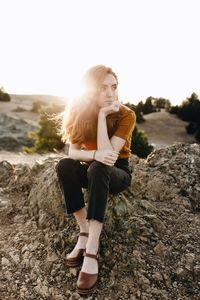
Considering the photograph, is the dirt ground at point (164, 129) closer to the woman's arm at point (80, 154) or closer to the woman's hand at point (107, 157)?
the woman's arm at point (80, 154)

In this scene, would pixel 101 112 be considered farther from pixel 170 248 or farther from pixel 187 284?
pixel 187 284

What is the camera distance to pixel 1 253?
4.61m

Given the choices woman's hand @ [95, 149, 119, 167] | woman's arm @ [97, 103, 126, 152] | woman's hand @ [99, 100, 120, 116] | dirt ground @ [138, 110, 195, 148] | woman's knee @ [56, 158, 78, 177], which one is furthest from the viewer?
dirt ground @ [138, 110, 195, 148]

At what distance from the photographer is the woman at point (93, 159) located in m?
3.67

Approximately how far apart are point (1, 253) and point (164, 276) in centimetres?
208

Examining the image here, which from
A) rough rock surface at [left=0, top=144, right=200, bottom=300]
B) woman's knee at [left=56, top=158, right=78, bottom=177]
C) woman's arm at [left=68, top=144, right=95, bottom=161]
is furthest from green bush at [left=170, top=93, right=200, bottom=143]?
woman's knee at [left=56, top=158, right=78, bottom=177]

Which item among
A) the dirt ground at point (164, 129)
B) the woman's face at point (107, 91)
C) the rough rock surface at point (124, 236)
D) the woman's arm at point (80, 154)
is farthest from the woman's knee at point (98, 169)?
the dirt ground at point (164, 129)

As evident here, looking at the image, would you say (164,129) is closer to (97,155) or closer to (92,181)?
(97,155)

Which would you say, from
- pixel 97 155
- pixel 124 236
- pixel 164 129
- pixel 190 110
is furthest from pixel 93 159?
pixel 190 110

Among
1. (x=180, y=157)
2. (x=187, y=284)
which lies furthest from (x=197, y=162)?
(x=187, y=284)

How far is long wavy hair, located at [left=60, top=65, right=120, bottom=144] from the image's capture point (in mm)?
4250

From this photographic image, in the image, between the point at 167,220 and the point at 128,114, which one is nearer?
the point at 128,114

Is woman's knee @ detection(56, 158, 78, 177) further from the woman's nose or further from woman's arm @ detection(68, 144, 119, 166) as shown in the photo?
the woman's nose

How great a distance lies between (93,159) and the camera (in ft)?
13.0
